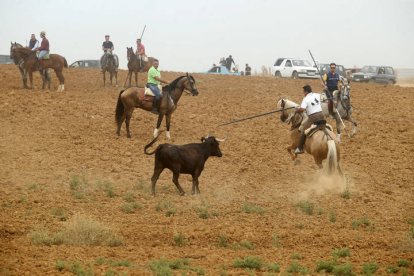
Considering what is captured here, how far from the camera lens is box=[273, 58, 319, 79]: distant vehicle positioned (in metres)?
47.9

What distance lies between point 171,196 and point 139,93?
23.0ft

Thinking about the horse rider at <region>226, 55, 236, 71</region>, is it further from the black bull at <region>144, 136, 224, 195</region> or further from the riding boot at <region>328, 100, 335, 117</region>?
the black bull at <region>144, 136, 224, 195</region>

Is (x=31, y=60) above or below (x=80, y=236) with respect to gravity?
above

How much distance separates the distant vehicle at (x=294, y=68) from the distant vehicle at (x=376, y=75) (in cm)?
315

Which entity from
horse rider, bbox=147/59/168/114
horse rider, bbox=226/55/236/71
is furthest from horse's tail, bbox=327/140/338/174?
horse rider, bbox=226/55/236/71

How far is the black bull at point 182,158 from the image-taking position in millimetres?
17359

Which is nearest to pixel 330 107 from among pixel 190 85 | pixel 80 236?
pixel 190 85

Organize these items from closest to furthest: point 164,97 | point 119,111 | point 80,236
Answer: point 80,236
point 164,97
point 119,111

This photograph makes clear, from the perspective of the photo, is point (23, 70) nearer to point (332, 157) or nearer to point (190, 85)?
point (190, 85)

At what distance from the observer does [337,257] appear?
1259 centimetres

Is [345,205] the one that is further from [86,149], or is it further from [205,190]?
[86,149]

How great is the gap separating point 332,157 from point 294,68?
30.5 metres

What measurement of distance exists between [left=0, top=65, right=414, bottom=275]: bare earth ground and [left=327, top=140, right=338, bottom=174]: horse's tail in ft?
2.05

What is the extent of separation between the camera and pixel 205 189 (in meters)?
19.0
